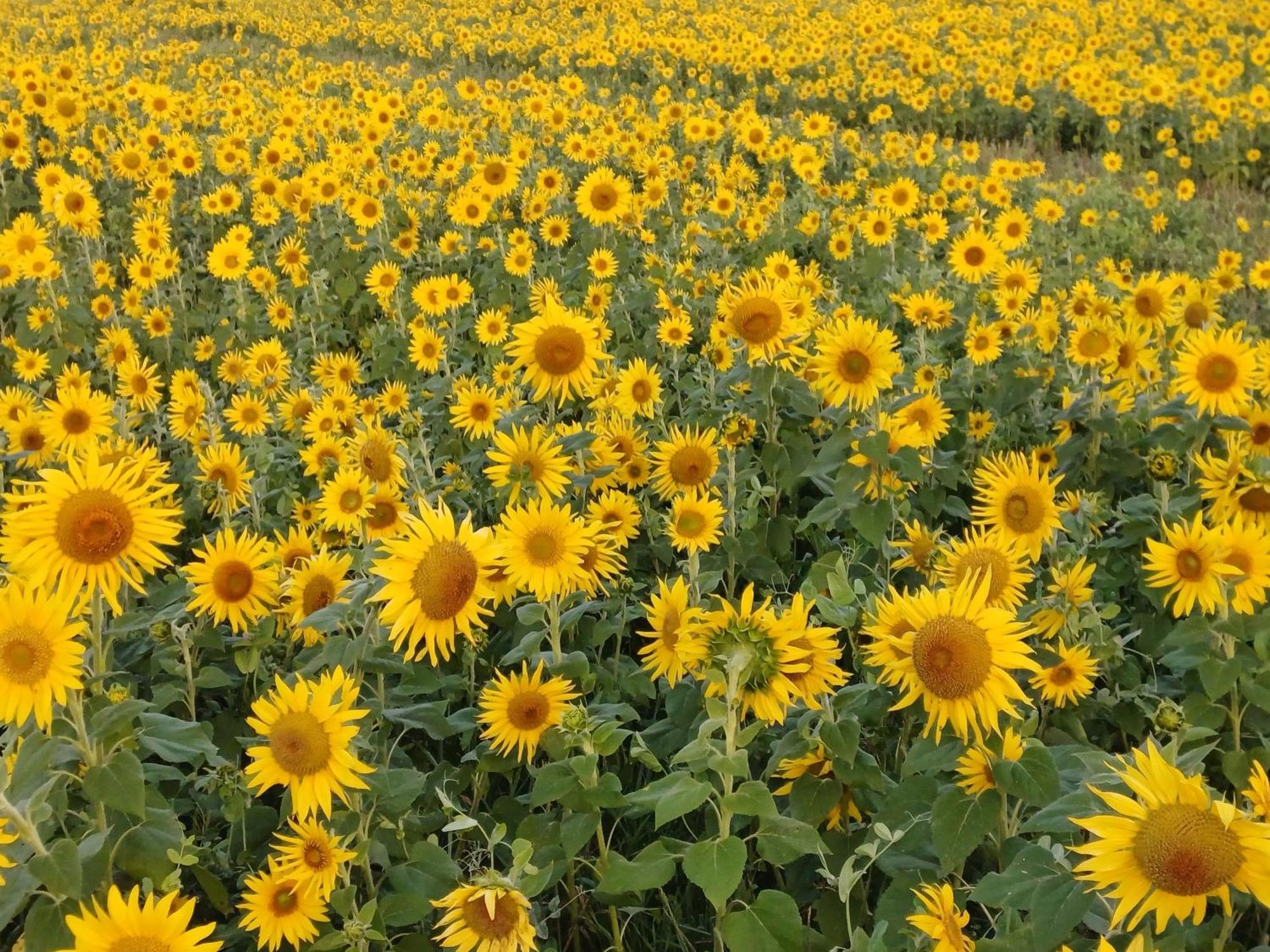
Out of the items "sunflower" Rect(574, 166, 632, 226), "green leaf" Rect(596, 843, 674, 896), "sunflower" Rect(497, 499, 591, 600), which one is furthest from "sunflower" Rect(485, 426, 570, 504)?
"sunflower" Rect(574, 166, 632, 226)

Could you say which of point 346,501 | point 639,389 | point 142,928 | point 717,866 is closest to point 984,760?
point 717,866

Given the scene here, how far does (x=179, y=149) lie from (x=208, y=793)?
22.5 ft

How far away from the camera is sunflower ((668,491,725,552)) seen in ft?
9.11

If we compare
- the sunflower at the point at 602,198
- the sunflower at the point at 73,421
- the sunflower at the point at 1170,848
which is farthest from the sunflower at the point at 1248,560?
the sunflower at the point at 602,198

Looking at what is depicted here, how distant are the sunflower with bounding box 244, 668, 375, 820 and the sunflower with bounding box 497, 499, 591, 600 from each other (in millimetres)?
509

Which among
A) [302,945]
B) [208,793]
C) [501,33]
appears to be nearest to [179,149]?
[208,793]

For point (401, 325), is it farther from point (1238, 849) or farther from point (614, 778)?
point (1238, 849)

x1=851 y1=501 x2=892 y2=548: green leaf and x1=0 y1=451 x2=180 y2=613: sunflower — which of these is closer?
x1=0 y1=451 x2=180 y2=613: sunflower

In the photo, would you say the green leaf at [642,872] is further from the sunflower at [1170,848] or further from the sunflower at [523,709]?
the sunflower at [1170,848]

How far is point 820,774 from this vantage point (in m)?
2.12

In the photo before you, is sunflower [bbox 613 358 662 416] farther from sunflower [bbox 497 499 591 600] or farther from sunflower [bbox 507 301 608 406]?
sunflower [bbox 497 499 591 600]

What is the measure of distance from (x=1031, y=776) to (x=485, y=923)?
3.49 feet

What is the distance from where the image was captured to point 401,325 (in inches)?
225

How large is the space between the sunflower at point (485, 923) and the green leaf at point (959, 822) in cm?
80
